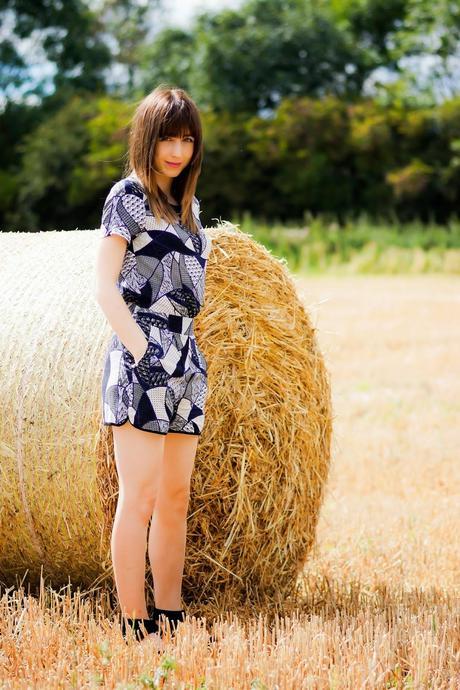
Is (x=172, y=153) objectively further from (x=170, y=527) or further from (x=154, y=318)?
(x=170, y=527)

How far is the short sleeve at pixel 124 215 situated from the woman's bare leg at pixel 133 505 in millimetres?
640

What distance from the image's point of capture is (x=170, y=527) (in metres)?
3.60

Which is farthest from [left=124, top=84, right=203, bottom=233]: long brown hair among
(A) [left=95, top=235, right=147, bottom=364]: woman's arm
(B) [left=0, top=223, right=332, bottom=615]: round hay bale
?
(B) [left=0, top=223, right=332, bottom=615]: round hay bale

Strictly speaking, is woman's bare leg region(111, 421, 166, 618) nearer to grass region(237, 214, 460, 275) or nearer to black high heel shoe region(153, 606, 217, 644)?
black high heel shoe region(153, 606, 217, 644)

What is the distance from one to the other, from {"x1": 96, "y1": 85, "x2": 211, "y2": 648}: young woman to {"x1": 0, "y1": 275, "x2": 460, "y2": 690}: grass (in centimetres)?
25

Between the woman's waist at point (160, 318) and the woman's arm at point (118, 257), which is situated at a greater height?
the woman's arm at point (118, 257)

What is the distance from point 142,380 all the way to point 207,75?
31.5 meters

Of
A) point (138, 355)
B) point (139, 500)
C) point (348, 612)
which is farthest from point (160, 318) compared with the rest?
point (348, 612)

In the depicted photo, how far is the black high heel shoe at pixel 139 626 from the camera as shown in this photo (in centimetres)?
331

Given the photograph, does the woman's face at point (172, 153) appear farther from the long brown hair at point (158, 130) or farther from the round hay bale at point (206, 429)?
the round hay bale at point (206, 429)

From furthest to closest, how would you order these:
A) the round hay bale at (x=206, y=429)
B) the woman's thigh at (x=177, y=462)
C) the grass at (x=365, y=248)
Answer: the grass at (x=365, y=248), the round hay bale at (x=206, y=429), the woman's thigh at (x=177, y=462)

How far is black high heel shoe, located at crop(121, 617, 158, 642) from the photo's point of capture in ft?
10.9

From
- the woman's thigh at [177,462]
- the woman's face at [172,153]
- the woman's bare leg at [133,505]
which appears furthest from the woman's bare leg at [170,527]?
the woman's face at [172,153]

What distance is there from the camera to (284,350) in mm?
4410
